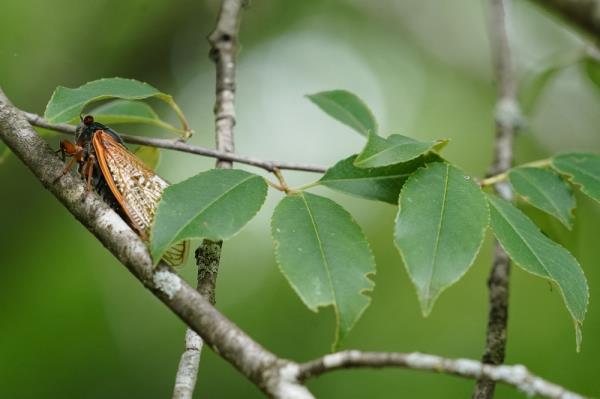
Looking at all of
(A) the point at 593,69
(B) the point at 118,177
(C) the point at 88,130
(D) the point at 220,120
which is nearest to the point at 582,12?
(D) the point at 220,120

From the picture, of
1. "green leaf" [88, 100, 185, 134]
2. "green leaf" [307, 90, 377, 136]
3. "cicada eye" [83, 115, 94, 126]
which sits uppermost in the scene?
"green leaf" [307, 90, 377, 136]

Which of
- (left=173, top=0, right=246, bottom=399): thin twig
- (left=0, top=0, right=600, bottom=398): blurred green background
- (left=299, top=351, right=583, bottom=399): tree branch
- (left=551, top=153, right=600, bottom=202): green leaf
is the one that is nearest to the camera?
(left=299, top=351, right=583, bottom=399): tree branch

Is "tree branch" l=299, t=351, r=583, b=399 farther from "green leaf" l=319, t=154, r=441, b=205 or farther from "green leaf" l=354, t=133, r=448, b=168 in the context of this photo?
"green leaf" l=319, t=154, r=441, b=205

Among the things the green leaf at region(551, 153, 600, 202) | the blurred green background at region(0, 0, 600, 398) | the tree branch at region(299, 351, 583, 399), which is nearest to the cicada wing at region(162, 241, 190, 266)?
the tree branch at region(299, 351, 583, 399)

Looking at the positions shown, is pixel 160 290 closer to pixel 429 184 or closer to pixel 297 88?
pixel 429 184

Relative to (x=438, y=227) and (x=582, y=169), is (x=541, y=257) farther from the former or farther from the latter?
(x=582, y=169)

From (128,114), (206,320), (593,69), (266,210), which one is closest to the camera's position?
(206,320)
